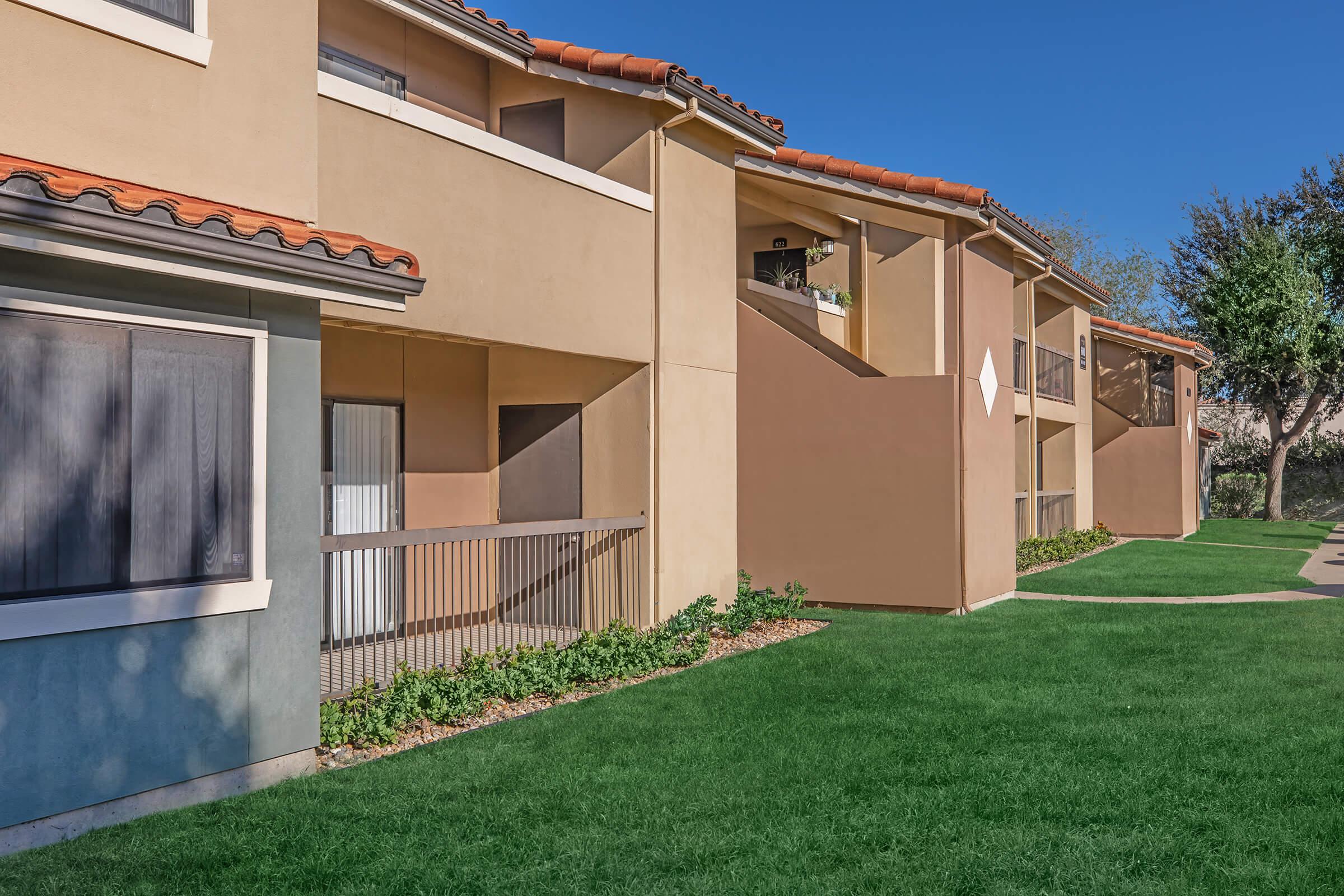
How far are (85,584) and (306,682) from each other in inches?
63.1

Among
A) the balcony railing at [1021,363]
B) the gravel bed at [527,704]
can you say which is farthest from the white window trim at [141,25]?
the balcony railing at [1021,363]

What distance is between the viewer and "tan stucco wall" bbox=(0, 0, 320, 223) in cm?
583

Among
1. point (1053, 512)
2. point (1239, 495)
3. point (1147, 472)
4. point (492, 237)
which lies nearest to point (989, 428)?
point (492, 237)

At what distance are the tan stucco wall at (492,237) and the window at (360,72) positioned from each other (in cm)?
156

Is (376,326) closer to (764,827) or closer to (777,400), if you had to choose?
(764,827)

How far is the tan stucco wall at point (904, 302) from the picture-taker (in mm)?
16953

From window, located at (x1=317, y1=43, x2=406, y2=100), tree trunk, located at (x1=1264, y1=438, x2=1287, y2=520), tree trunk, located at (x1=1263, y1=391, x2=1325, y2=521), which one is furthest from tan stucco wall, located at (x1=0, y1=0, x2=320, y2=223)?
tree trunk, located at (x1=1264, y1=438, x2=1287, y2=520)

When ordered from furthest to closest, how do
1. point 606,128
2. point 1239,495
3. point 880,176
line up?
point 1239,495, point 880,176, point 606,128

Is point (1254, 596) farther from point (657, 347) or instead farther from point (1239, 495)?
point (1239, 495)

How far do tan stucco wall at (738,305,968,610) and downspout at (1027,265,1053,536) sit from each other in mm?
9508

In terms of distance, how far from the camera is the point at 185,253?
5773 mm

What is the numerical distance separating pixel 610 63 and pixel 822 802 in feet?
25.0

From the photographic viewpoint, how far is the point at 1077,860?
5355mm

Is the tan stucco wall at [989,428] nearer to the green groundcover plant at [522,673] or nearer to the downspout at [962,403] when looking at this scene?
the downspout at [962,403]
